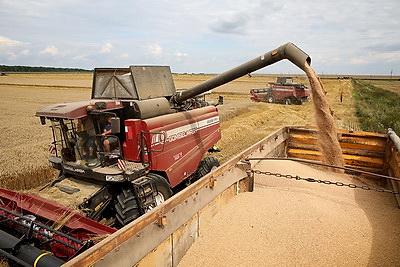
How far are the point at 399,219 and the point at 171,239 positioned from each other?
10.1ft

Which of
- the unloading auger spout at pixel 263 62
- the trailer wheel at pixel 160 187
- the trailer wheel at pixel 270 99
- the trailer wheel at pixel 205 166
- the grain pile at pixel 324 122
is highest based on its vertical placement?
the unloading auger spout at pixel 263 62

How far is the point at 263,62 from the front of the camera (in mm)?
5211

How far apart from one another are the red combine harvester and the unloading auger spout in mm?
17

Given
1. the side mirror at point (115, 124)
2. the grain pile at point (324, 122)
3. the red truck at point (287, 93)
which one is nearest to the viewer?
the side mirror at point (115, 124)

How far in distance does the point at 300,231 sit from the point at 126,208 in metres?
2.59

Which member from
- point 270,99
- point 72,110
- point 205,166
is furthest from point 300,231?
point 270,99

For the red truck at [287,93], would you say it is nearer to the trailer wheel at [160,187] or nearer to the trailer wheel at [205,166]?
the trailer wheel at [205,166]

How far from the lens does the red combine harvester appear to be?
3.69 m

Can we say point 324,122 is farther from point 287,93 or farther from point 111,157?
point 287,93

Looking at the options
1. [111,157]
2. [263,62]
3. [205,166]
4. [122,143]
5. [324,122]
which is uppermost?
[263,62]

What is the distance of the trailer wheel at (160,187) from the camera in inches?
195

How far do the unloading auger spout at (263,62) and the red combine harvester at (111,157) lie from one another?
0.7 inches

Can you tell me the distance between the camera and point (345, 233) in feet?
10.9

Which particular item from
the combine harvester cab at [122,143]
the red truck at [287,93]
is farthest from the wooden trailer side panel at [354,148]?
the red truck at [287,93]
